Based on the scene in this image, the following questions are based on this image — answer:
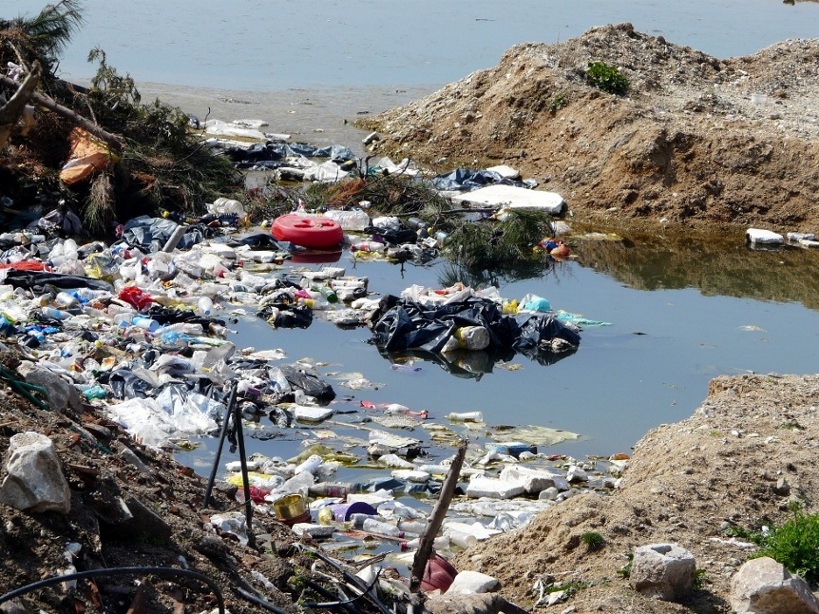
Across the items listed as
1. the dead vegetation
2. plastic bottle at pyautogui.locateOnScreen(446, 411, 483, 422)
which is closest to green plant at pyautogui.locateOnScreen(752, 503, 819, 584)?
plastic bottle at pyautogui.locateOnScreen(446, 411, 483, 422)

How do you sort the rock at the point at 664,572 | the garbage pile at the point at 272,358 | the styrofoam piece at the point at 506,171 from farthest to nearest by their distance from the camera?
1. the styrofoam piece at the point at 506,171
2. the garbage pile at the point at 272,358
3. the rock at the point at 664,572

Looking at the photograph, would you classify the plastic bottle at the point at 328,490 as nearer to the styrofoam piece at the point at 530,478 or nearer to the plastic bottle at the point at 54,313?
the styrofoam piece at the point at 530,478

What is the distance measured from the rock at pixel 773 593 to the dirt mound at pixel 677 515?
16 cm

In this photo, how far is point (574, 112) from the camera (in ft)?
52.6

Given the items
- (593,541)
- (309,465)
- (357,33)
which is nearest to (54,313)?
(309,465)

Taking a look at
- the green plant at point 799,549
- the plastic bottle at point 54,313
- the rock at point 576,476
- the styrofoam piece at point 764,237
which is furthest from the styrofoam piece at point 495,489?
the styrofoam piece at point 764,237

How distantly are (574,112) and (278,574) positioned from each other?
12951 millimetres

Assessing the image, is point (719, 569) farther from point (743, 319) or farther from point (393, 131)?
point (393, 131)

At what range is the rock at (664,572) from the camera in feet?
15.1

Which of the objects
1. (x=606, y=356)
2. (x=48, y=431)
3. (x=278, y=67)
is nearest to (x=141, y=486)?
(x=48, y=431)

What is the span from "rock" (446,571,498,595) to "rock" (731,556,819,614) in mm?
1022

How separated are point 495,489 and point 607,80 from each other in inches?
445

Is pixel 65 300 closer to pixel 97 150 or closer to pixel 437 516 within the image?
pixel 97 150

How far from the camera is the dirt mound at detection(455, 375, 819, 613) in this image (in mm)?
4883
